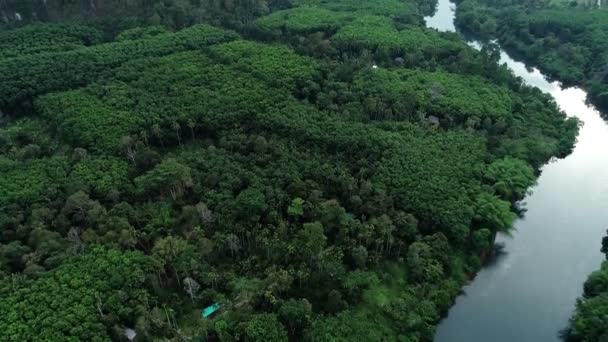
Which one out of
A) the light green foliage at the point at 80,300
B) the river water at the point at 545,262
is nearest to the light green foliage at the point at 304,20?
the river water at the point at 545,262

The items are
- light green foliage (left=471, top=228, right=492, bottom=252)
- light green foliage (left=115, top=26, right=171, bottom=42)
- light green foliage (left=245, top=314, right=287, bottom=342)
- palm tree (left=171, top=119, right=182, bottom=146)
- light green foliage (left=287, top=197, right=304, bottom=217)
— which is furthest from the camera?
light green foliage (left=115, top=26, right=171, bottom=42)

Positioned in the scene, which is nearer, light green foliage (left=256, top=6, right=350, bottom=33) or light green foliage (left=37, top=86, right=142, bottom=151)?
light green foliage (left=37, top=86, right=142, bottom=151)

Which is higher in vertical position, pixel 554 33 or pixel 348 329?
pixel 554 33

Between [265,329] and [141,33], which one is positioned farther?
[141,33]

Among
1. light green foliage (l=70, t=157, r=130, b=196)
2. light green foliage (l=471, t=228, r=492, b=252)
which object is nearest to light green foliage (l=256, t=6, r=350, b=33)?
light green foliage (l=70, t=157, r=130, b=196)

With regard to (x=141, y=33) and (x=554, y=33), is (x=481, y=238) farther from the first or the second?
(x=141, y=33)

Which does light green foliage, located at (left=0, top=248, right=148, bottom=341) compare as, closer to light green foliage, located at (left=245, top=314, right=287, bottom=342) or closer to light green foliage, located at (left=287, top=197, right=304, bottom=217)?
light green foliage, located at (left=245, top=314, right=287, bottom=342)

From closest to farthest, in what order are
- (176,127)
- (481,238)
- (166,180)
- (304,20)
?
(481,238) → (166,180) → (176,127) → (304,20)

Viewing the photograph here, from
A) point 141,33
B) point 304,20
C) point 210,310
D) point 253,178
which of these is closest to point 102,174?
point 253,178
